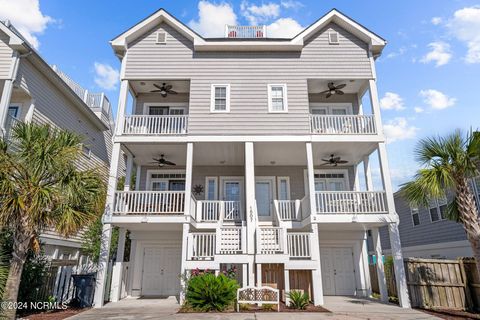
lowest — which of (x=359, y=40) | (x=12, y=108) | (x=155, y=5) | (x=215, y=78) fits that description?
(x=12, y=108)

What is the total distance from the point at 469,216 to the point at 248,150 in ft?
23.7

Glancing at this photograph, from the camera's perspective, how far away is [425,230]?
16094mm

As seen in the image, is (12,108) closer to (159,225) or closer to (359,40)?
(159,225)

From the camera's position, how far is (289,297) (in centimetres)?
916

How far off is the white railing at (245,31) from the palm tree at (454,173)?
9241mm

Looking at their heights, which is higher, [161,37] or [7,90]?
[161,37]

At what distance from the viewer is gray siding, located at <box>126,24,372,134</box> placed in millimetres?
11852

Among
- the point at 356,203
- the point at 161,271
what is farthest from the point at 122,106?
the point at 356,203

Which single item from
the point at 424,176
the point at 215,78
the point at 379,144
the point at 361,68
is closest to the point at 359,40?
the point at 361,68

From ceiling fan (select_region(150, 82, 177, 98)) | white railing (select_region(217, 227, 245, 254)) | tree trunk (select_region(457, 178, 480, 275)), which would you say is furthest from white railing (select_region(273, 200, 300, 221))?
ceiling fan (select_region(150, 82, 177, 98))

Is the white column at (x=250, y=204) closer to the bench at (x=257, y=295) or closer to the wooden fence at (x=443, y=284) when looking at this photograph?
the bench at (x=257, y=295)

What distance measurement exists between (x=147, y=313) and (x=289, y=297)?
4456 mm

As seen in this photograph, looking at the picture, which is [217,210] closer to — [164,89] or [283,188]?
[283,188]

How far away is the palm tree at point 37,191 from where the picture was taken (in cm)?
689
